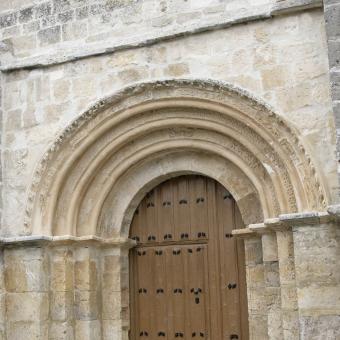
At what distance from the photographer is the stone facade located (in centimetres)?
472

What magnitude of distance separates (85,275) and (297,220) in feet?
6.85

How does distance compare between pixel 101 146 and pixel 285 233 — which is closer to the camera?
pixel 285 233

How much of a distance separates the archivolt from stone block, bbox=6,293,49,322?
59 centimetres

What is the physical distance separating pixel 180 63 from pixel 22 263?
232cm

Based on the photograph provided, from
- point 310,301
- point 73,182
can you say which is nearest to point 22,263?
point 73,182

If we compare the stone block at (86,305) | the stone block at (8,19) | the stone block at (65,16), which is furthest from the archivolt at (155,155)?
the stone block at (8,19)

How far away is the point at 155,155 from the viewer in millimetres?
5652

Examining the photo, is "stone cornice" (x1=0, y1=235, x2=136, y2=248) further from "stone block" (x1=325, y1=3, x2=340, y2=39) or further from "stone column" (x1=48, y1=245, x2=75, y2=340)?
"stone block" (x1=325, y1=3, x2=340, y2=39)

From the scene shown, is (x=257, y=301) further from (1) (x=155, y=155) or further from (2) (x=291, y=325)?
(1) (x=155, y=155)

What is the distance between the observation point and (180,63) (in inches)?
209

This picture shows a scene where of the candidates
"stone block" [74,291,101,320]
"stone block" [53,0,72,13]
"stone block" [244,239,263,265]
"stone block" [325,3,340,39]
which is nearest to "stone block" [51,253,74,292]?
"stone block" [74,291,101,320]

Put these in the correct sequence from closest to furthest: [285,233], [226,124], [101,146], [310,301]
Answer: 1. [310,301]
2. [285,233]
3. [226,124]
4. [101,146]

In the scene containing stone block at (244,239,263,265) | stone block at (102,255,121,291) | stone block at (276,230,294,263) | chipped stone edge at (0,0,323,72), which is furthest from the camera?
stone block at (102,255,121,291)

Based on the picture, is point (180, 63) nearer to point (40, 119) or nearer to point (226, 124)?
point (226, 124)
